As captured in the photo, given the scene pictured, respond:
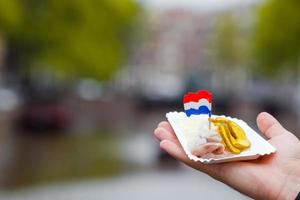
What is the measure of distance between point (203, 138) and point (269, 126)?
0.30 m

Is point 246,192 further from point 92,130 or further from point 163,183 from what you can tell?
point 92,130

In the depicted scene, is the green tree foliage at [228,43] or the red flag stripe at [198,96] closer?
the red flag stripe at [198,96]

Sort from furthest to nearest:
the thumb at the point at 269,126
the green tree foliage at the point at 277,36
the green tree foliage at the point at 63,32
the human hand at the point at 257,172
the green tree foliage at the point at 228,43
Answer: the green tree foliage at the point at 228,43 < the green tree foliage at the point at 277,36 < the green tree foliage at the point at 63,32 < the thumb at the point at 269,126 < the human hand at the point at 257,172

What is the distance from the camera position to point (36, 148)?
1630 centimetres

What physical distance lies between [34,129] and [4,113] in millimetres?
1655

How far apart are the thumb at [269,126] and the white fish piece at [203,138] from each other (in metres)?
0.08

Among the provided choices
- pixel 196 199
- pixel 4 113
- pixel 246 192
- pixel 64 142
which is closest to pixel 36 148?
pixel 64 142

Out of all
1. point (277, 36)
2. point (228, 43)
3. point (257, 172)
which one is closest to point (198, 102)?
point (257, 172)

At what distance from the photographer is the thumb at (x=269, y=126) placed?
74.7 inches

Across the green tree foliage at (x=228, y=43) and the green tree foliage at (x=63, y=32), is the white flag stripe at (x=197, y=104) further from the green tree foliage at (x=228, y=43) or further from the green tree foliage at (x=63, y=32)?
the green tree foliage at (x=228, y=43)

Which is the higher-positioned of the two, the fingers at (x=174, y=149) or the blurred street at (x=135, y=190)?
the fingers at (x=174, y=149)

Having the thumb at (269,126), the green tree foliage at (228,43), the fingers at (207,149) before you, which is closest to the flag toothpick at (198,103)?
the fingers at (207,149)

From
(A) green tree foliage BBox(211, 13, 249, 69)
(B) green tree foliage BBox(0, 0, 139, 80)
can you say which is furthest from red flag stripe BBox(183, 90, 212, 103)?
(A) green tree foliage BBox(211, 13, 249, 69)

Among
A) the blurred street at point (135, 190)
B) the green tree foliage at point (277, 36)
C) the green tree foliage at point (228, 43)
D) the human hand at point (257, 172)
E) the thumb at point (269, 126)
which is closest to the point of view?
the human hand at point (257, 172)
